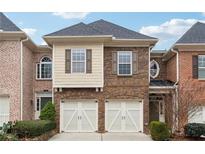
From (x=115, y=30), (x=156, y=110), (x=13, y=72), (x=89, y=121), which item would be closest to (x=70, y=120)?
(x=89, y=121)

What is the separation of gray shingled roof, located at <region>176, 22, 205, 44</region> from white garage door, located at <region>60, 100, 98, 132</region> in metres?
6.61

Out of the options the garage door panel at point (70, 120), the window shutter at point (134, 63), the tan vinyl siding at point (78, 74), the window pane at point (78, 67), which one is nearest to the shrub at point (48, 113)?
the garage door panel at point (70, 120)

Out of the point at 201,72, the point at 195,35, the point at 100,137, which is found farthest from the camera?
the point at 195,35

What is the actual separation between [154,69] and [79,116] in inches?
248

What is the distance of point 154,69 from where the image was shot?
29.6 metres

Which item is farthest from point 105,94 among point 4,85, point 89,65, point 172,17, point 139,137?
point 172,17

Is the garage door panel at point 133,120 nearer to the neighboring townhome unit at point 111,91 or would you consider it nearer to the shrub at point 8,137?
the neighboring townhome unit at point 111,91

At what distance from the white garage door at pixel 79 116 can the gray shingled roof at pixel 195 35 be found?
6609 millimetres

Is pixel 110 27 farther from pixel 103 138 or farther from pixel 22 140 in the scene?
pixel 22 140

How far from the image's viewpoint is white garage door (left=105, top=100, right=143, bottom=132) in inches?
1051

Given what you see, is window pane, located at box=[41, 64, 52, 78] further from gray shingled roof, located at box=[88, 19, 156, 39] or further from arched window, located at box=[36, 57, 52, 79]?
gray shingled roof, located at box=[88, 19, 156, 39]

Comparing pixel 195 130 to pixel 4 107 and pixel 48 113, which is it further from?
pixel 4 107

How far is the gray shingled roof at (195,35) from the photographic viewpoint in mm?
26536
